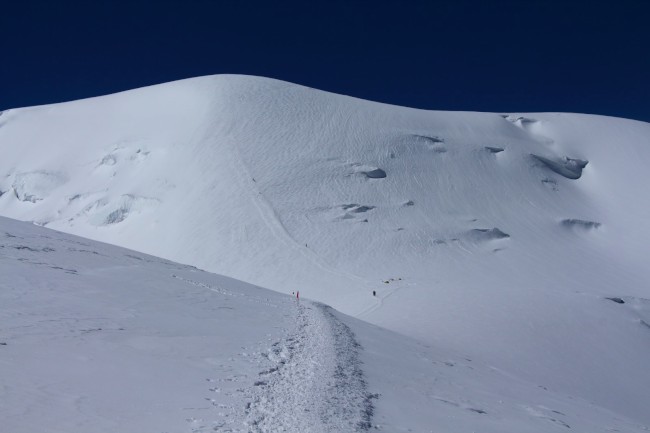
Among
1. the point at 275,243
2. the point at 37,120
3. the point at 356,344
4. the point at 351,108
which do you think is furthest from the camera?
the point at 37,120

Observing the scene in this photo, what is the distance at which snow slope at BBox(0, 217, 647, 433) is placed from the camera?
22.9ft

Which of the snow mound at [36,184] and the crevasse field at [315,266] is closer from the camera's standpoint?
the crevasse field at [315,266]

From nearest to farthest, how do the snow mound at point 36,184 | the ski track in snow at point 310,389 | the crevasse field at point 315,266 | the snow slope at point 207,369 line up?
1. the snow slope at point 207,369
2. the ski track in snow at point 310,389
3. the crevasse field at point 315,266
4. the snow mound at point 36,184

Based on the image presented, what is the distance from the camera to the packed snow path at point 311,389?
7.41 meters

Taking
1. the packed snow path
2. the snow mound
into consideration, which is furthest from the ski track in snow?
the snow mound

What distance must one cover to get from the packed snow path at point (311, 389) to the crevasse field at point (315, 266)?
53mm

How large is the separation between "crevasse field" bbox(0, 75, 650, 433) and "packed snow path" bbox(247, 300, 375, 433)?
0.05 metres

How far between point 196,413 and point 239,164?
41.5 meters

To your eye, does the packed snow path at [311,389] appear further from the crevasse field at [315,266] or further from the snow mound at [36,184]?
the snow mound at [36,184]

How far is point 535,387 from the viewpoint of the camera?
46.1ft

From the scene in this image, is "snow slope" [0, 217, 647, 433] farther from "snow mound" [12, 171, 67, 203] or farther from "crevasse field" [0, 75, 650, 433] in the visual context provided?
"snow mound" [12, 171, 67, 203]

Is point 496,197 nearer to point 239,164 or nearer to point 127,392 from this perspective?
point 239,164

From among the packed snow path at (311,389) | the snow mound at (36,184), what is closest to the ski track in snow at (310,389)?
the packed snow path at (311,389)

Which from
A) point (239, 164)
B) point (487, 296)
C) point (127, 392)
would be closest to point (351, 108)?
point (239, 164)
